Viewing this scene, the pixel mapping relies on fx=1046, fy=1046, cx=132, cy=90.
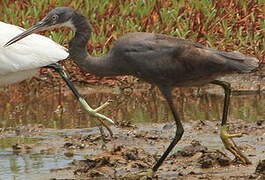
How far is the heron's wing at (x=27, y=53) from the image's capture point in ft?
28.3

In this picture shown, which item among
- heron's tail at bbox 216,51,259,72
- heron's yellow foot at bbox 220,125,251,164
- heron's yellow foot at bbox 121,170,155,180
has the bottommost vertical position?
heron's yellow foot at bbox 121,170,155,180

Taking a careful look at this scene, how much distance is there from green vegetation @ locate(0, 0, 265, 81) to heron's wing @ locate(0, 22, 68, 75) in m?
1.98

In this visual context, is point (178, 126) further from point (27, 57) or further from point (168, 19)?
point (168, 19)

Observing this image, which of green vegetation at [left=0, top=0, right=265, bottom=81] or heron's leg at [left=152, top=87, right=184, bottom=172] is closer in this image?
heron's leg at [left=152, top=87, right=184, bottom=172]

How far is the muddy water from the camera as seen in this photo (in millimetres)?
8328

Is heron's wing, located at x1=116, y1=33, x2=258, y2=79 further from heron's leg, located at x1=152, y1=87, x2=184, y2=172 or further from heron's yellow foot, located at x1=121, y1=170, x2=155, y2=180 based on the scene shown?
heron's yellow foot, located at x1=121, y1=170, x2=155, y2=180

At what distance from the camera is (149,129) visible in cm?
884

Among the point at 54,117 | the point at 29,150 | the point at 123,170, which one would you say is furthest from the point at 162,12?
the point at 123,170

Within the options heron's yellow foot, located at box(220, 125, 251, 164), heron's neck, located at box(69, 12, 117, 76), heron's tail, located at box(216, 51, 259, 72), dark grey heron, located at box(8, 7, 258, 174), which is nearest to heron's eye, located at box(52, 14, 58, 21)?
heron's neck, located at box(69, 12, 117, 76)

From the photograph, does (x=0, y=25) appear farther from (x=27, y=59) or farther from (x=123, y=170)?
(x=123, y=170)

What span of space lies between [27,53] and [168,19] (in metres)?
3.17

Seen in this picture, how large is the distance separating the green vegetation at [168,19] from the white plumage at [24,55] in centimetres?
195

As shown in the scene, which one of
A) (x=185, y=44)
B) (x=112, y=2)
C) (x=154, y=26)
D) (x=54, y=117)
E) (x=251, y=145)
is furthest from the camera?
(x=112, y=2)

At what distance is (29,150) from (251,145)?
1.78m
